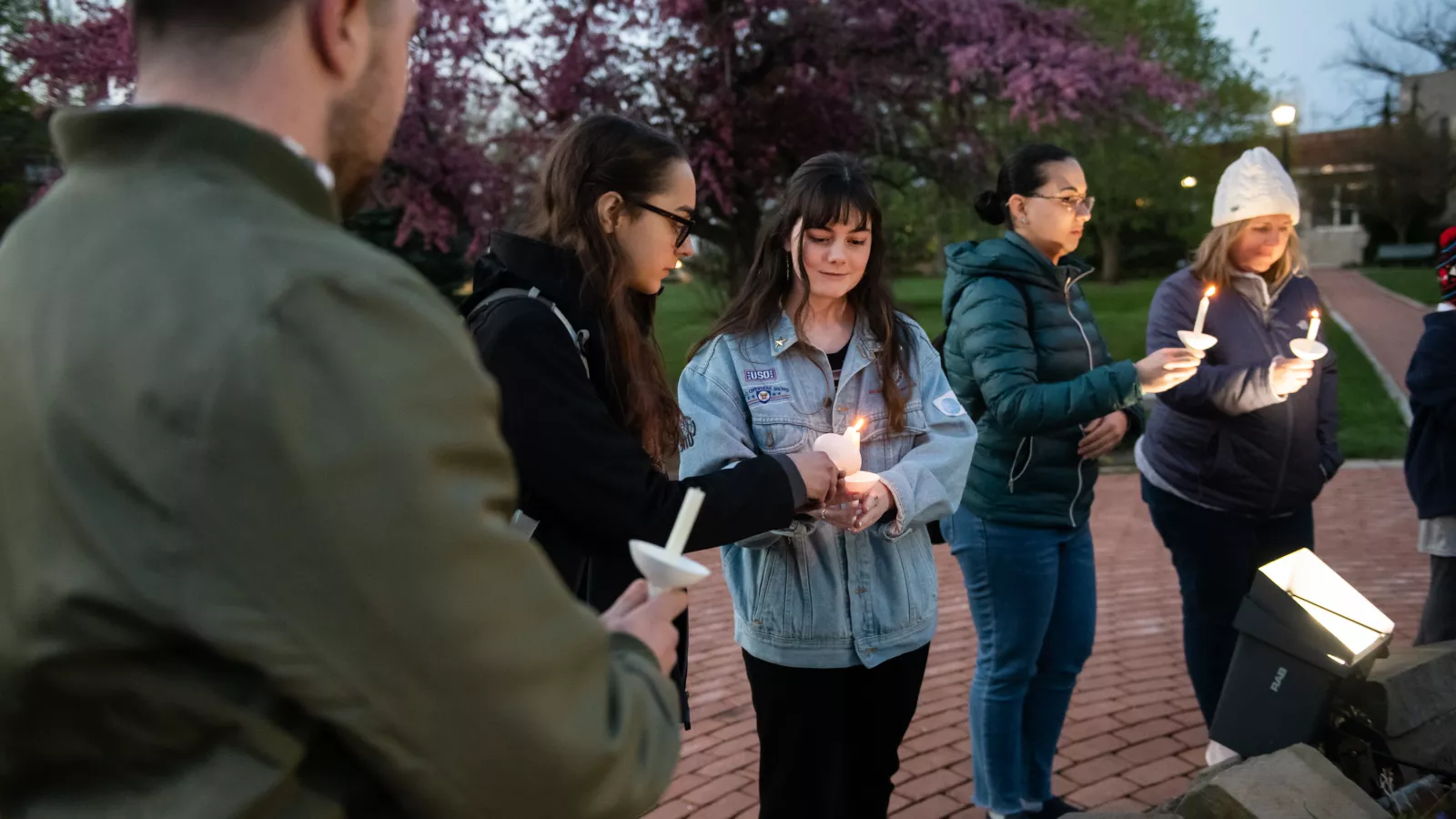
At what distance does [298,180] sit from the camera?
1.06 metres

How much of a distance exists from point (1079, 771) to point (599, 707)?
11.1 feet

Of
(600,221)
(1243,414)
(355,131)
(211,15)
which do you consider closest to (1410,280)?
(1243,414)

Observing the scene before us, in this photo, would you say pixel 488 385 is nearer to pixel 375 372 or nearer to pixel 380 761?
pixel 375 372

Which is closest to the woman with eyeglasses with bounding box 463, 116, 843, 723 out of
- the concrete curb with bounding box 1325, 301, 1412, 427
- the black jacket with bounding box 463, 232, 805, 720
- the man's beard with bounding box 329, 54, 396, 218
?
the black jacket with bounding box 463, 232, 805, 720

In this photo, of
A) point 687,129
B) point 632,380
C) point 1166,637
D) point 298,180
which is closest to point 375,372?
point 298,180

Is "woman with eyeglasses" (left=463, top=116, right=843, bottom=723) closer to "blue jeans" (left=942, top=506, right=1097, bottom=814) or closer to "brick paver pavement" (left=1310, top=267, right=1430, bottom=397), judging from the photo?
"blue jeans" (left=942, top=506, right=1097, bottom=814)

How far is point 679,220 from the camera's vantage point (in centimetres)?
236

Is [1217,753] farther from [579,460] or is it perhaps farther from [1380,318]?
[1380,318]

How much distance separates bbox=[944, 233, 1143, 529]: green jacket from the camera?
3375mm

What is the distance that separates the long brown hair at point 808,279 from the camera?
301 cm

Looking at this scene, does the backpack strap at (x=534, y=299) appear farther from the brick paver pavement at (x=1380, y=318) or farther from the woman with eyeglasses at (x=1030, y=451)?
the brick paver pavement at (x=1380, y=318)

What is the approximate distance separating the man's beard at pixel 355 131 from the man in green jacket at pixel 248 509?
62 millimetres

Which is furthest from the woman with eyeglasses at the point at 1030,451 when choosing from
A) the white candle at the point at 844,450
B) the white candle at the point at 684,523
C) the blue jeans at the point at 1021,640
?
the white candle at the point at 684,523

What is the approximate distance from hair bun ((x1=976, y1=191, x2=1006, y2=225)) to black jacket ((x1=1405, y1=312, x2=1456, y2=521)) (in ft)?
5.21
